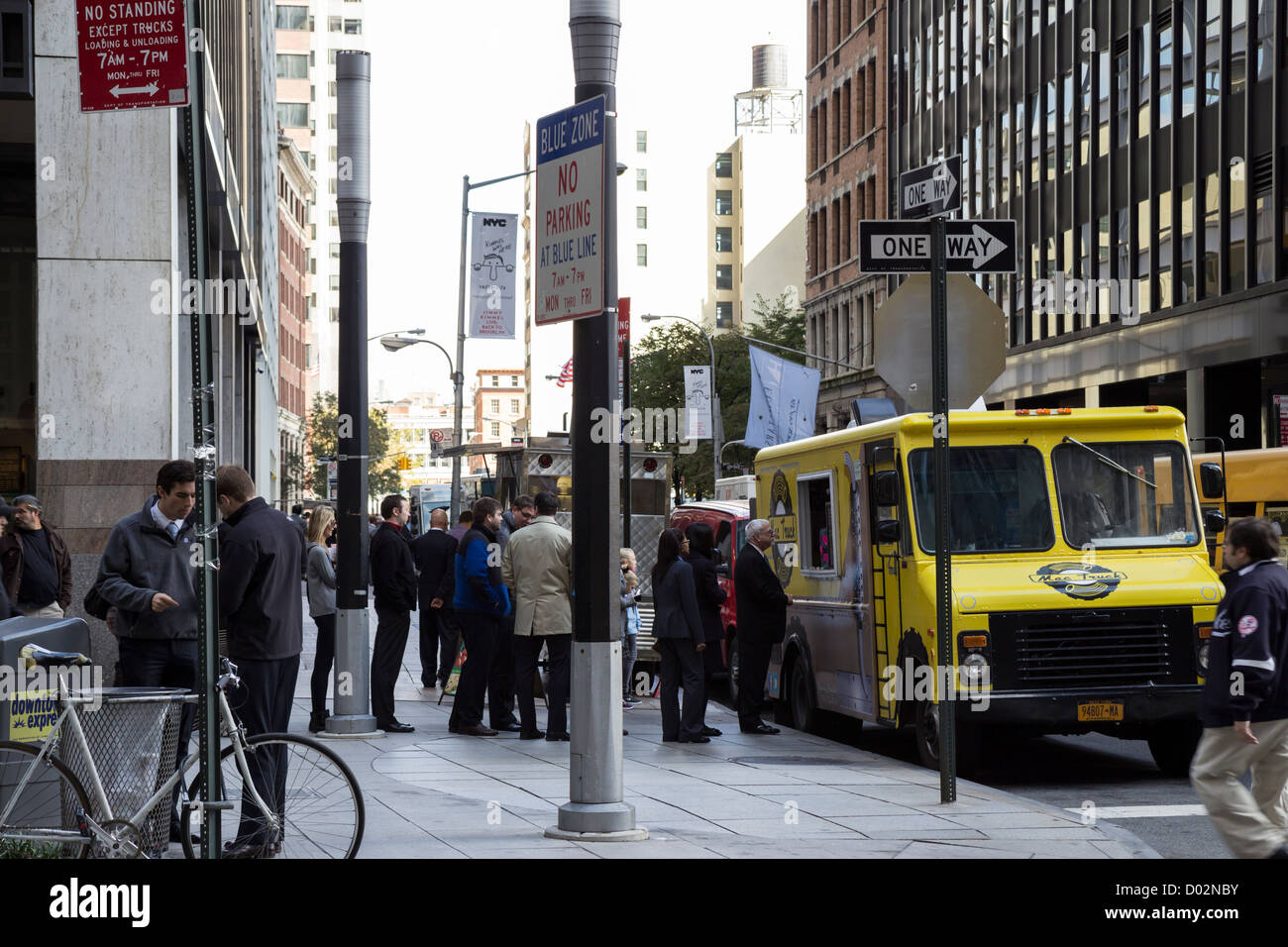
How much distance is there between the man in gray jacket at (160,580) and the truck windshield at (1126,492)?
22.4ft

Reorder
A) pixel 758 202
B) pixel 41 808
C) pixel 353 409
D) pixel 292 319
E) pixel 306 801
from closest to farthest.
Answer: pixel 41 808
pixel 306 801
pixel 353 409
pixel 292 319
pixel 758 202

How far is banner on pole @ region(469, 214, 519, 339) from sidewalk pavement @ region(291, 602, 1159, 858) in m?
14.4

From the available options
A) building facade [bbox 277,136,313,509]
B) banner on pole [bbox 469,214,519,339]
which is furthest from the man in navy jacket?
building facade [bbox 277,136,313,509]

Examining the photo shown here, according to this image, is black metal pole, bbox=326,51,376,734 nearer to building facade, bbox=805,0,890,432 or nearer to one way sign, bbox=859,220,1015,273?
one way sign, bbox=859,220,1015,273

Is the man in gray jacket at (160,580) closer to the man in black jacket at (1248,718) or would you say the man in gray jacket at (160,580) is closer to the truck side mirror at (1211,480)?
the man in black jacket at (1248,718)

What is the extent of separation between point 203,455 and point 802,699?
996cm

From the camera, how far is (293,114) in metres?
135

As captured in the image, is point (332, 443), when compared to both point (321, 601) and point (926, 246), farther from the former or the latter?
point (926, 246)

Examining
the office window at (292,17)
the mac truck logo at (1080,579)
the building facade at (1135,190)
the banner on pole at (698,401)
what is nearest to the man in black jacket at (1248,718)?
the mac truck logo at (1080,579)

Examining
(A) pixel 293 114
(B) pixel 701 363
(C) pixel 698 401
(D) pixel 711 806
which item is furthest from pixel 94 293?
(A) pixel 293 114
